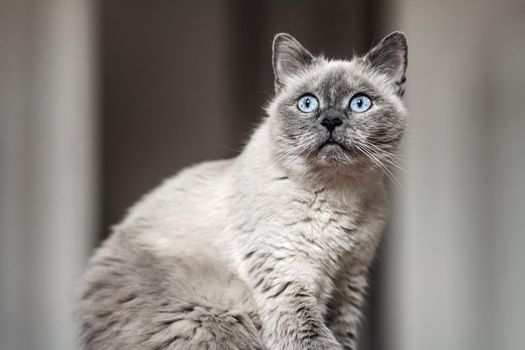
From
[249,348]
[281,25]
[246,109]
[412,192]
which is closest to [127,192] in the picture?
[246,109]

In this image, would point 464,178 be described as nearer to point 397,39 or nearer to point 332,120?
point 397,39

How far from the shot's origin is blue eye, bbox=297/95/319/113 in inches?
68.0

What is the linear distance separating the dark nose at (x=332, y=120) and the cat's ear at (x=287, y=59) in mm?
237

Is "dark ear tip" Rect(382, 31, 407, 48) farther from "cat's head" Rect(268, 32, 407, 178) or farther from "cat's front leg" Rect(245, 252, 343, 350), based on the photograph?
"cat's front leg" Rect(245, 252, 343, 350)

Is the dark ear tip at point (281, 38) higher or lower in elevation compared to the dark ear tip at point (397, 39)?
lower

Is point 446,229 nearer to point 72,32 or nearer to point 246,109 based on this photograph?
point 246,109

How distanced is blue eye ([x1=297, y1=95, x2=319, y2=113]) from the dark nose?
2.9 inches

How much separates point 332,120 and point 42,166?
1.82 metres

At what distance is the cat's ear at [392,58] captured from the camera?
1.74 m

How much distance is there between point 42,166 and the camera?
305 cm

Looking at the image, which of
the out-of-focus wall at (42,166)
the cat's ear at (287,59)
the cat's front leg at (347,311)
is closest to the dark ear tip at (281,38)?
the cat's ear at (287,59)

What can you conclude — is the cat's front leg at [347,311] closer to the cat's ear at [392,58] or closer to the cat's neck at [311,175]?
the cat's neck at [311,175]

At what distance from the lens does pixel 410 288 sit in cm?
322

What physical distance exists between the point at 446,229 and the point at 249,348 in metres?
1.73
